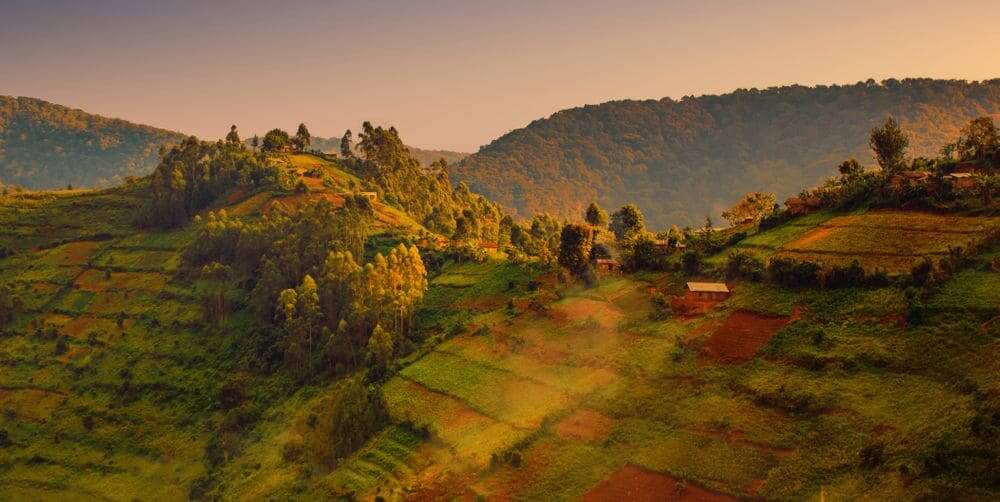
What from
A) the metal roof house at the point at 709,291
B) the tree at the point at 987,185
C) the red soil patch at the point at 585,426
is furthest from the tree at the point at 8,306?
the tree at the point at 987,185

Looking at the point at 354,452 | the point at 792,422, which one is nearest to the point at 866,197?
the point at 792,422

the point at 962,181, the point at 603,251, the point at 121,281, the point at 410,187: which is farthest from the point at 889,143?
the point at 121,281

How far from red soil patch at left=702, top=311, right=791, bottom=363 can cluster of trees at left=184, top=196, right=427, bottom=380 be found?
23200 millimetres

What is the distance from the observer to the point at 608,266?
187 feet

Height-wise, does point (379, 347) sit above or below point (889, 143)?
below

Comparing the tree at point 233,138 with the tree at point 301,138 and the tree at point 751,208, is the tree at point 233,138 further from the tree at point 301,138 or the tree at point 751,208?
the tree at point 751,208

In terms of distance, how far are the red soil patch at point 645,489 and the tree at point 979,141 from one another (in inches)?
1407

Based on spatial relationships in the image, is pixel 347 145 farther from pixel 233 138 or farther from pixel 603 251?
pixel 603 251

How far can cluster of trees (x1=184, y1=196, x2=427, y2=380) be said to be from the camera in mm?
60312

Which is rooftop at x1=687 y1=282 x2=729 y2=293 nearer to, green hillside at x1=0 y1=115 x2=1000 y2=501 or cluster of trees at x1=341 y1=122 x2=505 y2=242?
green hillside at x1=0 y1=115 x2=1000 y2=501

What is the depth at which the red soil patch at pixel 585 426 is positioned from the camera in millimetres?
37156

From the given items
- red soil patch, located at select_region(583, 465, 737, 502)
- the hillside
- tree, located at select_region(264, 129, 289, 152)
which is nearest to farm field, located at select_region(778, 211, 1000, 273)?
the hillside

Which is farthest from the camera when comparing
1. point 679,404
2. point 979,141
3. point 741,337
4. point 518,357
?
point 979,141

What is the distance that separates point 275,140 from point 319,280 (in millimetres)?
56774
